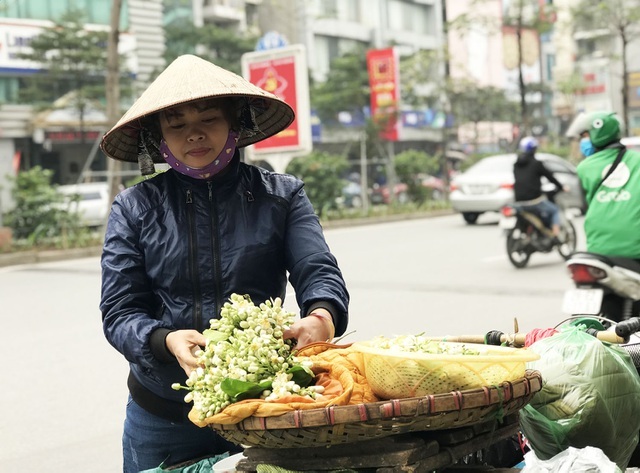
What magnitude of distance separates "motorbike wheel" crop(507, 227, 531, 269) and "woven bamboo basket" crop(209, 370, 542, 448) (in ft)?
34.6

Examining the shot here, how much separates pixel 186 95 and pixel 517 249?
409 inches

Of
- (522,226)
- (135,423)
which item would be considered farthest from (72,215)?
(135,423)

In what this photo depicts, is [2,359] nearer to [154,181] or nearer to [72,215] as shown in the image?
[154,181]

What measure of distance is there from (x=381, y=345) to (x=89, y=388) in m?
4.78

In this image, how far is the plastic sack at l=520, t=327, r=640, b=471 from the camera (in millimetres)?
2266

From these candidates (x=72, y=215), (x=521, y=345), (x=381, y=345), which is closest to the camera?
(x=381, y=345)

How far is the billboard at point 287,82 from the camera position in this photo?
16.7 m

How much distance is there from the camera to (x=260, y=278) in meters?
2.34

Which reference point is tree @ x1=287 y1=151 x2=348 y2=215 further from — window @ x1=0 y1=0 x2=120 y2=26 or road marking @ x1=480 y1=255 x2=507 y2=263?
window @ x1=0 y1=0 x2=120 y2=26

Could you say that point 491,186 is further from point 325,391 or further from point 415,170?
point 325,391

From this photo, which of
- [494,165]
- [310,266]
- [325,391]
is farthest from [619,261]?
[494,165]

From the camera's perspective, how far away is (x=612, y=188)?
18.3ft

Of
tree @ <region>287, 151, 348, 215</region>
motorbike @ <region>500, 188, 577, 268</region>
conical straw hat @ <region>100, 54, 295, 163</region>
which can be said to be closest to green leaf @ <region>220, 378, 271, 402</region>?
conical straw hat @ <region>100, 54, 295, 163</region>

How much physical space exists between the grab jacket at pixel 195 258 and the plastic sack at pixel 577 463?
0.57m
